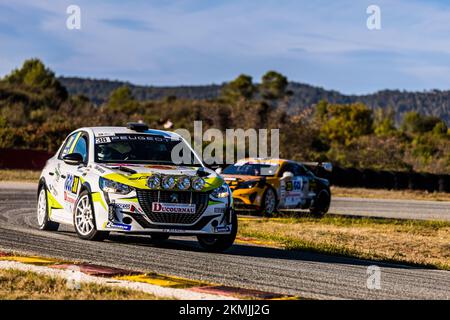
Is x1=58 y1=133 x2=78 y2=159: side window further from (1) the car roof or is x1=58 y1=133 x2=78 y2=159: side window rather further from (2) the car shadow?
(2) the car shadow

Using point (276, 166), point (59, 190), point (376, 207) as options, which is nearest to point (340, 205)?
point (376, 207)

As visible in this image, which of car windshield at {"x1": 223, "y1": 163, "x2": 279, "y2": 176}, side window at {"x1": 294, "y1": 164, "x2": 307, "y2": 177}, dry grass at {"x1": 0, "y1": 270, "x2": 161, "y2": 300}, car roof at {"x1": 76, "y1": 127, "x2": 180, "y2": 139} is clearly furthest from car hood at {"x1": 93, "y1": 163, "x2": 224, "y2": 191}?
side window at {"x1": 294, "y1": 164, "x2": 307, "y2": 177}

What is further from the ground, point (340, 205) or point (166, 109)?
point (166, 109)

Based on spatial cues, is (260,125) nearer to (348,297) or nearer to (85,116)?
(85,116)

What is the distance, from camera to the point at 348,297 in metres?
7.84

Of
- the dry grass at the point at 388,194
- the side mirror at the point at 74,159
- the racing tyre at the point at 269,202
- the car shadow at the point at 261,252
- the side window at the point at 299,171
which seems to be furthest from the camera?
the dry grass at the point at 388,194

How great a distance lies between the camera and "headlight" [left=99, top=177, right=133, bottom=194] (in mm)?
11164

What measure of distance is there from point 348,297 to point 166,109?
96.9 m

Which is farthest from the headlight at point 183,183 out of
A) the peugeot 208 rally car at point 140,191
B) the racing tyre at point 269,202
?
the racing tyre at point 269,202

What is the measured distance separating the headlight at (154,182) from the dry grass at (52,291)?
123 inches

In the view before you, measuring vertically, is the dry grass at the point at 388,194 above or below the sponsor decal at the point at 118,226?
below

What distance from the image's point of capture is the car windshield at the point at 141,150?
12203 mm

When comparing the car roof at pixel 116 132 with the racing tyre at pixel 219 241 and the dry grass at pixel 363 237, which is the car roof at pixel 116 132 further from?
the dry grass at pixel 363 237

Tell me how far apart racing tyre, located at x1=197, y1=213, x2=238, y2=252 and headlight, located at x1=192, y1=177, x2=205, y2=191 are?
688 mm
